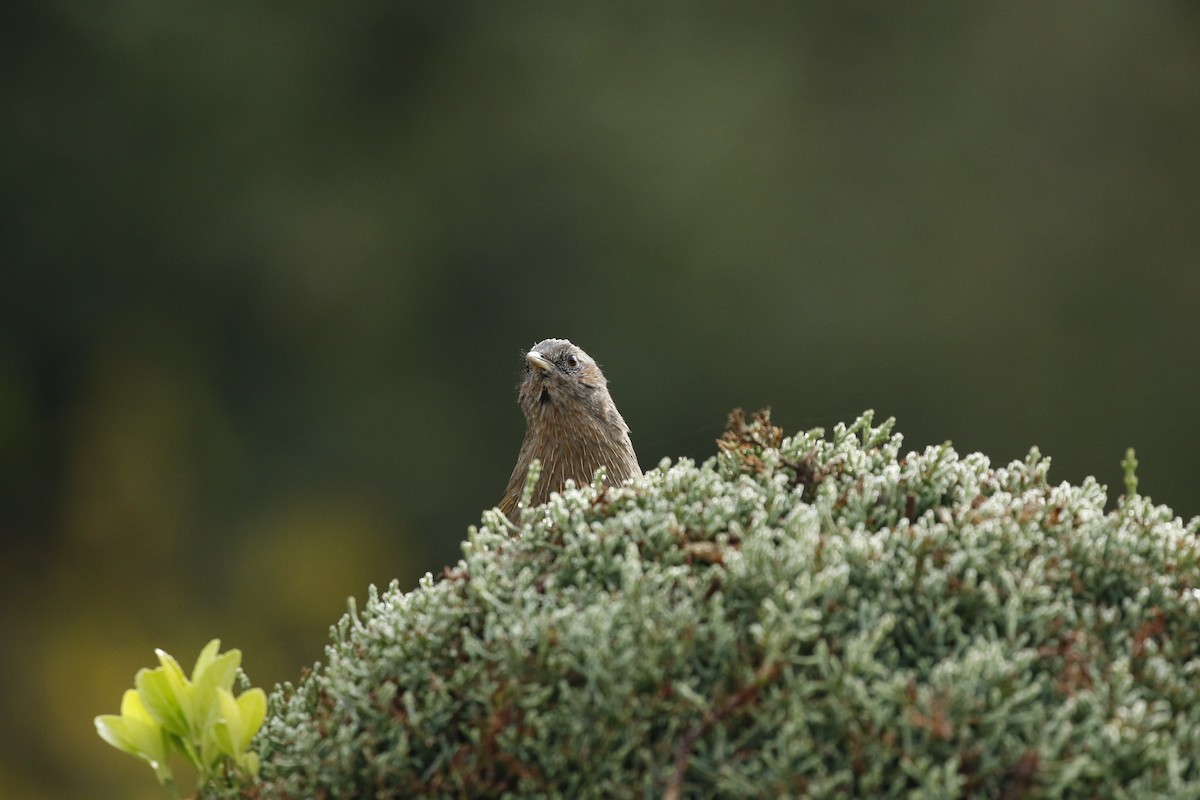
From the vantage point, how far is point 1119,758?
1228mm

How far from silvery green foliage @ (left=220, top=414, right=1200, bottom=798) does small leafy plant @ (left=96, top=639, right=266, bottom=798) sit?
0.17 ft

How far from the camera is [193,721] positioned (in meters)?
1.60

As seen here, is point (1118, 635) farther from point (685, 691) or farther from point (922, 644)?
point (685, 691)

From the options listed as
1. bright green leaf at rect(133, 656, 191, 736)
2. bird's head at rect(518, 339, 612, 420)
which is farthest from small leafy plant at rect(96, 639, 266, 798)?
bird's head at rect(518, 339, 612, 420)

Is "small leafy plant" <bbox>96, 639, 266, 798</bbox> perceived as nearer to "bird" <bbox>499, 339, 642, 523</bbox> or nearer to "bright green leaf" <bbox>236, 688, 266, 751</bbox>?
"bright green leaf" <bbox>236, 688, 266, 751</bbox>

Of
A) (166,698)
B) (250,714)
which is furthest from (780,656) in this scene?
(166,698)

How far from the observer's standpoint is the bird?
3701 millimetres

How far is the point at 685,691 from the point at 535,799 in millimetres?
197

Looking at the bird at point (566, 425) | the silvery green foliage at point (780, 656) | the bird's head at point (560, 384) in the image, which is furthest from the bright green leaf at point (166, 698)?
the bird's head at point (560, 384)

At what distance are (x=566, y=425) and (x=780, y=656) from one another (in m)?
2.52

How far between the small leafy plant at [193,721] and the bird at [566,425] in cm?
200

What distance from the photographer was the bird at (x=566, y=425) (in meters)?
3.70

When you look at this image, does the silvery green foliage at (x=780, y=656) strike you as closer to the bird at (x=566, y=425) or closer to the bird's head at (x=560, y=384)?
the bird at (x=566, y=425)

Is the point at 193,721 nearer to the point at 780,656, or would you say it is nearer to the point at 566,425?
the point at 780,656
